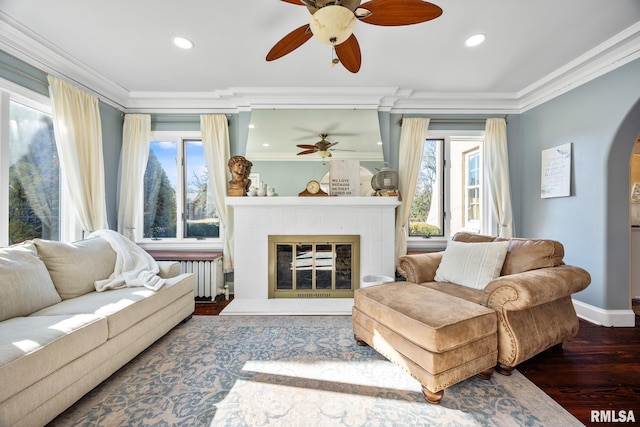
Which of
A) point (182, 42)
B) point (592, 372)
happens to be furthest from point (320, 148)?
point (592, 372)

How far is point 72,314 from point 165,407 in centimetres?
87

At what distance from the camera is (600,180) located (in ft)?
8.40

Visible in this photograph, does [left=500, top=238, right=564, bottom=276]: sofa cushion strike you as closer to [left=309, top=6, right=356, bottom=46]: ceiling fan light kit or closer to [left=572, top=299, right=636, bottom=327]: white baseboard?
[left=572, top=299, right=636, bottom=327]: white baseboard

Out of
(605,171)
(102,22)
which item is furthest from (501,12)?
(102,22)

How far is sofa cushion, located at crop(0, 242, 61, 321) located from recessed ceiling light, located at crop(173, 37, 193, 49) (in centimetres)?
204

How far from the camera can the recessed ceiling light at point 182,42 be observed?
2285 mm

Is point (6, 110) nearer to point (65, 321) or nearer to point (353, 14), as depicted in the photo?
point (65, 321)

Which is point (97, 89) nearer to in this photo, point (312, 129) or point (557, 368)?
point (312, 129)

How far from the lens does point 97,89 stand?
10.0ft

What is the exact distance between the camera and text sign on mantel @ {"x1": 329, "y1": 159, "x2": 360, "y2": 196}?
3.21 metres

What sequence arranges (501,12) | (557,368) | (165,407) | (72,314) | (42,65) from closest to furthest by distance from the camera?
1. (165,407)
2. (72,314)
3. (557,368)
4. (501,12)
5. (42,65)

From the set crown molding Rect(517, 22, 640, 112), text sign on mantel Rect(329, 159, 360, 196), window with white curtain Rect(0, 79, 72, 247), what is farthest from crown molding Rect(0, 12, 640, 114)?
text sign on mantel Rect(329, 159, 360, 196)

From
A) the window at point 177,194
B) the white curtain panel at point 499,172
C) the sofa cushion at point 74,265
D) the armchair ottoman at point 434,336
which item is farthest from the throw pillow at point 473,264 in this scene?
the sofa cushion at point 74,265

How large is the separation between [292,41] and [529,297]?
2189 mm
